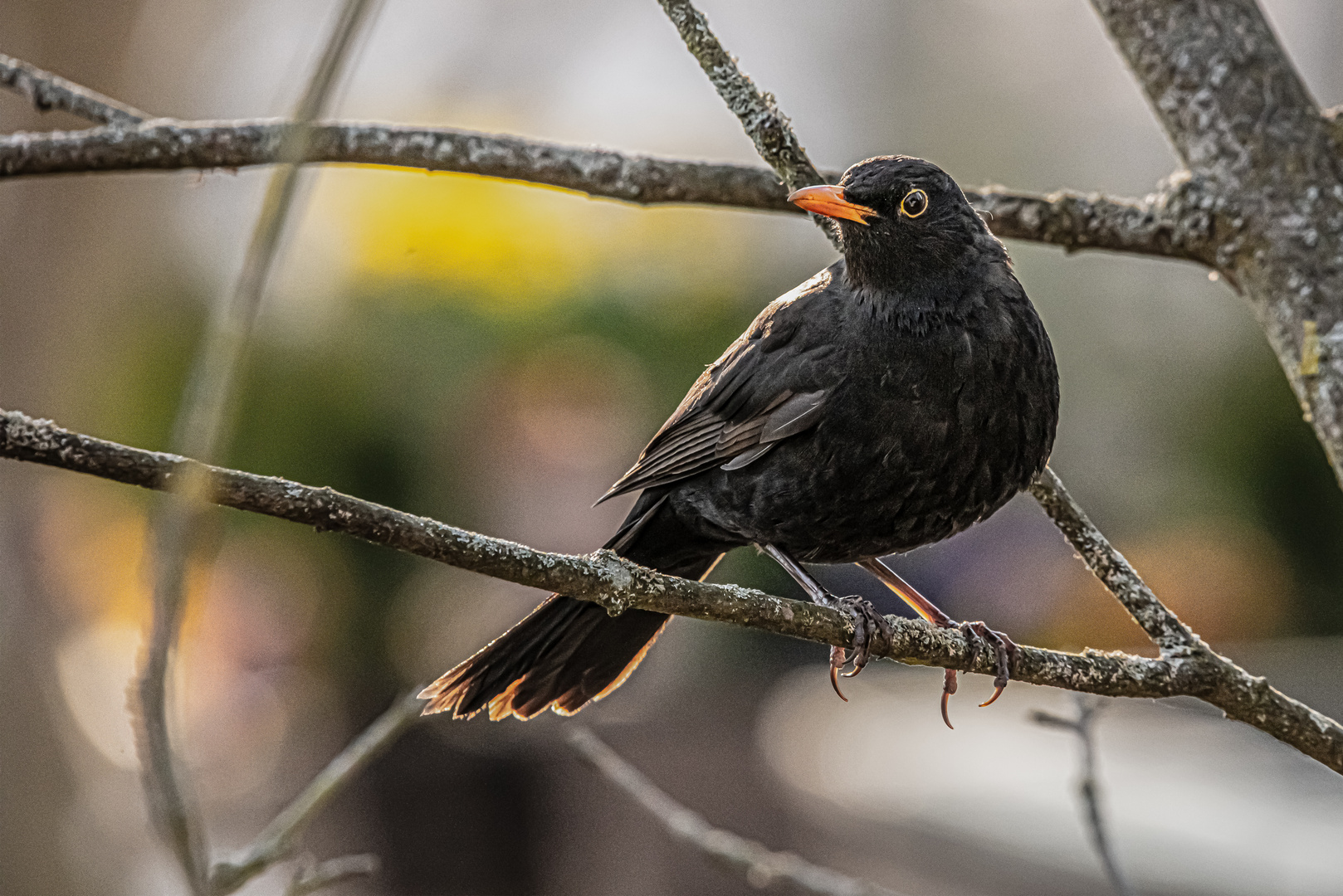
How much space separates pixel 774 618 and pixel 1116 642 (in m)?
7.76

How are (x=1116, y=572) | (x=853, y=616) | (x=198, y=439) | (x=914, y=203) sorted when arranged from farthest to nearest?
1. (x=914, y=203)
2. (x=1116, y=572)
3. (x=853, y=616)
4. (x=198, y=439)

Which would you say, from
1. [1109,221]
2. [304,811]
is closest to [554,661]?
[304,811]

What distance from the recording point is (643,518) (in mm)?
3436

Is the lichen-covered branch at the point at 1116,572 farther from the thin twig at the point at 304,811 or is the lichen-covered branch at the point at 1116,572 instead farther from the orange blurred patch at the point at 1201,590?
the orange blurred patch at the point at 1201,590

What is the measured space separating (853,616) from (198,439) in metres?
1.87

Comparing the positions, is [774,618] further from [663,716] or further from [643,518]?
[663,716]

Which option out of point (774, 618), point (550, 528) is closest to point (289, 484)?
point (774, 618)

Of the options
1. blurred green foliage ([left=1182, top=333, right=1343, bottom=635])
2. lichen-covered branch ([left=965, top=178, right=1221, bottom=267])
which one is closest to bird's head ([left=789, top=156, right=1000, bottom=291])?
lichen-covered branch ([left=965, top=178, right=1221, bottom=267])

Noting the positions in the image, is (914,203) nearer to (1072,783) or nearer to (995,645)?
→ (995,645)

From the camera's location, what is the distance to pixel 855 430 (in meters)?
3.02

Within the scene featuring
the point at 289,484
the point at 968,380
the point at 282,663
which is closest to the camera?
the point at 289,484

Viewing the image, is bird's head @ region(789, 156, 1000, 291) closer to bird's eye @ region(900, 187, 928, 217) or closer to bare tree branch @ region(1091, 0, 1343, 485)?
bird's eye @ region(900, 187, 928, 217)

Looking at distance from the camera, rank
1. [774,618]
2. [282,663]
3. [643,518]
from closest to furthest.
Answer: [774,618] < [643,518] < [282,663]

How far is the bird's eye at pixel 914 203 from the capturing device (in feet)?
10.4
